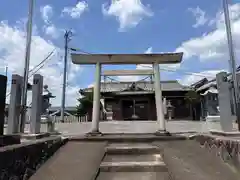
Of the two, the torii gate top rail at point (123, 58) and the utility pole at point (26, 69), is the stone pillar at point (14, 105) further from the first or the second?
the torii gate top rail at point (123, 58)

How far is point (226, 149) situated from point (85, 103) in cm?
2007

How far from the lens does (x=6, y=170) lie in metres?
2.84

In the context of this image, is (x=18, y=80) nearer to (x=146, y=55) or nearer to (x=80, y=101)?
(x=146, y=55)

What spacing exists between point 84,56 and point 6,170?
4.99 meters

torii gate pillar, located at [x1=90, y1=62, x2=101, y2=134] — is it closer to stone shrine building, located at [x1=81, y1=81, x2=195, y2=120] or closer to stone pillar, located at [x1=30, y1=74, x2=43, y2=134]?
stone pillar, located at [x1=30, y1=74, x2=43, y2=134]

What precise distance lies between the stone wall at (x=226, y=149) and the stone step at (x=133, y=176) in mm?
1054

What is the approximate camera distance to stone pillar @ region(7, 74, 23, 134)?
6.30m

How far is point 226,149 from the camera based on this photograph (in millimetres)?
3740

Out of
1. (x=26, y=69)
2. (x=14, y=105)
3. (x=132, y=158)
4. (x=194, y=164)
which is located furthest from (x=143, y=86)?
(x=194, y=164)

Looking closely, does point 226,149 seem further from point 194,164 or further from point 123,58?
point 123,58

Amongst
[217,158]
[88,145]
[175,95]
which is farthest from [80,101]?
[217,158]

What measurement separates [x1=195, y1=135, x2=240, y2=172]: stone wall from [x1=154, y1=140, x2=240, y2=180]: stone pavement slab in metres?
0.08

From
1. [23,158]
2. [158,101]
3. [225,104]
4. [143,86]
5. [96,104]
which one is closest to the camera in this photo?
[23,158]

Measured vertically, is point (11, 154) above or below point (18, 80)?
below
